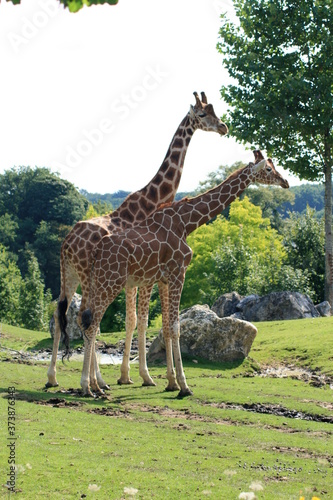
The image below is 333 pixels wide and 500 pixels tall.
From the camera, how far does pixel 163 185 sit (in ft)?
51.6

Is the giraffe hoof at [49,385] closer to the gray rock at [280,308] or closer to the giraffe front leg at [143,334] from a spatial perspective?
the giraffe front leg at [143,334]

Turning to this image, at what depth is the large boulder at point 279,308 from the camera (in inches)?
1003

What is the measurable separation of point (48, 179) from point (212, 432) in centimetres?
7045

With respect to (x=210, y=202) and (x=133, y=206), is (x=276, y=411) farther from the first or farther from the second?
(x=133, y=206)

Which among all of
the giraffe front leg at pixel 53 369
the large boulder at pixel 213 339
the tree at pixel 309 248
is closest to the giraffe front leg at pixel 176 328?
the giraffe front leg at pixel 53 369

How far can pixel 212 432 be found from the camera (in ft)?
35.0

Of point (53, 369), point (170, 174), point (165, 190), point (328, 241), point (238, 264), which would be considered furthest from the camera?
point (238, 264)

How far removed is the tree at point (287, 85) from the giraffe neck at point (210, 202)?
1342 cm

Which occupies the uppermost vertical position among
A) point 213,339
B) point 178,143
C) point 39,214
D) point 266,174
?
point 39,214

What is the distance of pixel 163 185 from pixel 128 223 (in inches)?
47.8

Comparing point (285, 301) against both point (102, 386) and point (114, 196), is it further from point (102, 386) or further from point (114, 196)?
point (114, 196)

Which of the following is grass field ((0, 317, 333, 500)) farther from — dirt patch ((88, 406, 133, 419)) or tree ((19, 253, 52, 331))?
tree ((19, 253, 52, 331))

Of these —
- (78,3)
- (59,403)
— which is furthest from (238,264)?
(78,3)

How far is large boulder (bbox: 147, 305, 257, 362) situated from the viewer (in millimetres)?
18500
